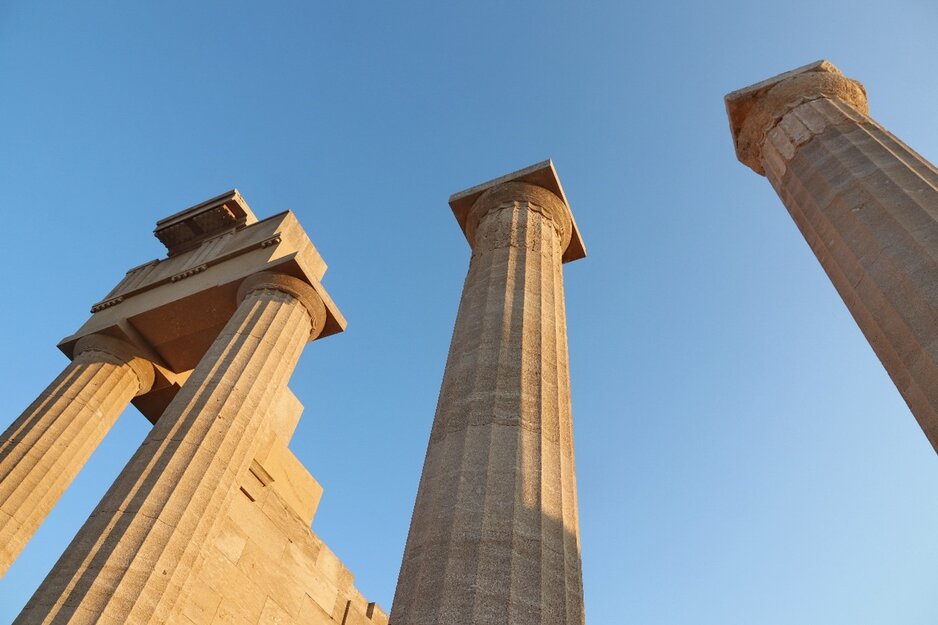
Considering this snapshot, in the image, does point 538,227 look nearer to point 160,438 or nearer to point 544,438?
point 544,438

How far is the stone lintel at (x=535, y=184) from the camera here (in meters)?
17.9

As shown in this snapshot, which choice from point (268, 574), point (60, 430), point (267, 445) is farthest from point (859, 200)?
point (60, 430)

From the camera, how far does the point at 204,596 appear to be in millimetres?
16297

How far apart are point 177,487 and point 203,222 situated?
1363cm

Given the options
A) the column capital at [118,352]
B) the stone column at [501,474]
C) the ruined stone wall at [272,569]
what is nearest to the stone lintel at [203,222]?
the column capital at [118,352]

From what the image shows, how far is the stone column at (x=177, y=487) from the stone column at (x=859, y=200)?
12.9 meters

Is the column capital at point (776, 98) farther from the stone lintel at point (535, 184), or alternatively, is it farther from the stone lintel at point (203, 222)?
the stone lintel at point (203, 222)

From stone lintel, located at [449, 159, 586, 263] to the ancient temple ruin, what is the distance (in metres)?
0.05

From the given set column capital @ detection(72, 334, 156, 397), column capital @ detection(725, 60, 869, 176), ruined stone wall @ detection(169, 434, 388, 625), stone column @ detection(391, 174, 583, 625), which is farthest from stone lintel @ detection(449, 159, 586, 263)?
column capital @ detection(72, 334, 156, 397)

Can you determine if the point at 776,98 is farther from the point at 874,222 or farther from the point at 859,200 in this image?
the point at 874,222

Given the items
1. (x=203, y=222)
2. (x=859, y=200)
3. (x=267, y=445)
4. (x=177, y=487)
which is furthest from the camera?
(x=203, y=222)

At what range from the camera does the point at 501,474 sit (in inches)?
374

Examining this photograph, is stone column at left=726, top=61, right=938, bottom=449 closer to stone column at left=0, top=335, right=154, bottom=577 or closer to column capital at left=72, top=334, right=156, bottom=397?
stone column at left=0, top=335, right=154, bottom=577

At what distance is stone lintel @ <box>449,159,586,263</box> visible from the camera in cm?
1789
